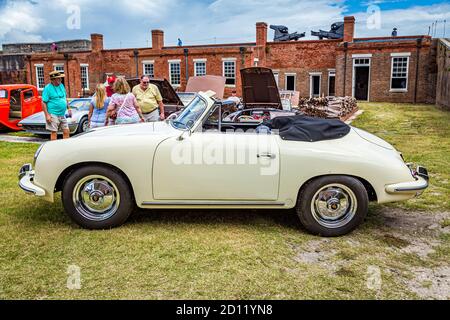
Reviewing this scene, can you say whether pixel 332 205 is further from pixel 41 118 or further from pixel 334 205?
pixel 41 118

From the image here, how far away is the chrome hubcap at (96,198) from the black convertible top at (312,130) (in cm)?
193

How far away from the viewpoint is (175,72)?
3462 cm

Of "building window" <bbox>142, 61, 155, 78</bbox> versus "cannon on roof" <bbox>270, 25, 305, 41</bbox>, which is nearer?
"building window" <bbox>142, 61, 155, 78</bbox>

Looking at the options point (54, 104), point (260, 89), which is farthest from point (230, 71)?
point (54, 104)

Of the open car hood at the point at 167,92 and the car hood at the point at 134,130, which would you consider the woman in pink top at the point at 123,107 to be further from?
the open car hood at the point at 167,92

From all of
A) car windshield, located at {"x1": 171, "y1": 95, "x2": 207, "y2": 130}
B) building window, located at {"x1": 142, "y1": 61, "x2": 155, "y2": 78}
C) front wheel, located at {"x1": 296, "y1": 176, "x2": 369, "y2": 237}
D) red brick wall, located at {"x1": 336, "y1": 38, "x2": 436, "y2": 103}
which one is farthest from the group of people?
building window, located at {"x1": 142, "y1": 61, "x2": 155, "y2": 78}

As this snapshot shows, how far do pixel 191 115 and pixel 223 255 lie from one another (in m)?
1.72

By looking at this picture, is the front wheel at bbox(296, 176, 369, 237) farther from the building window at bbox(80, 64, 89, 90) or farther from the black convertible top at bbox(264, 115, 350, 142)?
the building window at bbox(80, 64, 89, 90)

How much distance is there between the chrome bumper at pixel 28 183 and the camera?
14.8ft

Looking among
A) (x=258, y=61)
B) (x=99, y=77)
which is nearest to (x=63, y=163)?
(x=258, y=61)

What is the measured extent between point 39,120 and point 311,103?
11.3m

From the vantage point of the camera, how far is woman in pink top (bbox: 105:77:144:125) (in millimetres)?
7262

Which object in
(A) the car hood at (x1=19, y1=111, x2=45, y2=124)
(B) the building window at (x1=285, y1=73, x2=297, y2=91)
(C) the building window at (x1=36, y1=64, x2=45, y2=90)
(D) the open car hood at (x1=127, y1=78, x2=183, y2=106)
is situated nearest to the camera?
(D) the open car hood at (x1=127, y1=78, x2=183, y2=106)

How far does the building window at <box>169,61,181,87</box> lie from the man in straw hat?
86.5ft
